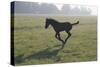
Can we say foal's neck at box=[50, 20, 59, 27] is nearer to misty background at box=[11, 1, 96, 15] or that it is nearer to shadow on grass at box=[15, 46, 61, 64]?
misty background at box=[11, 1, 96, 15]

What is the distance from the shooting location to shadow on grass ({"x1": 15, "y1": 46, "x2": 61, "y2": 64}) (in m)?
2.05

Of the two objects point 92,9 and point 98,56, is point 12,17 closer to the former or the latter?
point 92,9

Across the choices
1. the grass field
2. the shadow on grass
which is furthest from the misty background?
the shadow on grass

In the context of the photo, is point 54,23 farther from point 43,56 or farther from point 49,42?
point 43,56

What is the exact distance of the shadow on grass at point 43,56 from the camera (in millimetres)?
2047

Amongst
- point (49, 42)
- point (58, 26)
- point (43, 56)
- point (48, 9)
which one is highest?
point (48, 9)

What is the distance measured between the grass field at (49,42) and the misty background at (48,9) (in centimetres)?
5

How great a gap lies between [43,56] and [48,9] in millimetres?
497

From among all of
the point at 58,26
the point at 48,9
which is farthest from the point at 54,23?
the point at 48,9

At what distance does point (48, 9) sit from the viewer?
2.18 meters

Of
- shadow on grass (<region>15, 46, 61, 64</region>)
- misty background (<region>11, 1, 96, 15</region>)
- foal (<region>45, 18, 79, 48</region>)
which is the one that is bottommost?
shadow on grass (<region>15, 46, 61, 64</region>)

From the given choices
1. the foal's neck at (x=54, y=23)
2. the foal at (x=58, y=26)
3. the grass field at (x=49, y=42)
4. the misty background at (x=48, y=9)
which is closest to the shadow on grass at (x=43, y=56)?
the grass field at (x=49, y=42)
